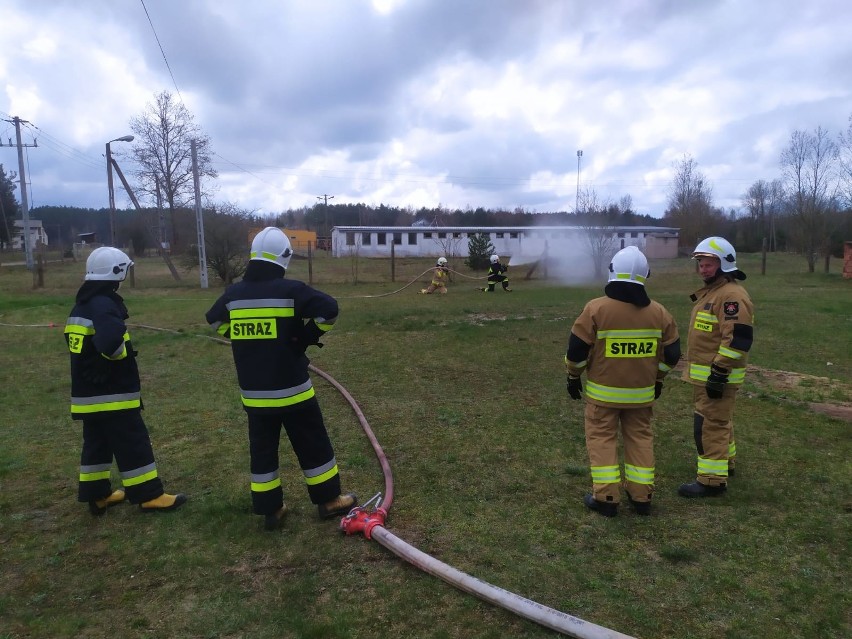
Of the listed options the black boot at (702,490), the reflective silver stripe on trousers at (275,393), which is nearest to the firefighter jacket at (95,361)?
the reflective silver stripe on trousers at (275,393)

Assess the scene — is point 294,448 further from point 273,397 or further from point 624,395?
point 624,395

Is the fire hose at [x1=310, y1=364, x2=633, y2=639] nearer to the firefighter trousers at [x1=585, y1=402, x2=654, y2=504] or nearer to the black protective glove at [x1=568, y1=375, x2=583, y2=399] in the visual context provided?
the firefighter trousers at [x1=585, y1=402, x2=654, y2=504]

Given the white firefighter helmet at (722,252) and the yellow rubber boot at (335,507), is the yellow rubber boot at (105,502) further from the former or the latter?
the white firefighter helmet at (722,252)

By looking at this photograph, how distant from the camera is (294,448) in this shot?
3.74 m

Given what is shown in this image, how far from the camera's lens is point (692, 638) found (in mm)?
2592

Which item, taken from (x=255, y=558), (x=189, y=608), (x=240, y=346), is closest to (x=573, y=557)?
(x=255, y=558)

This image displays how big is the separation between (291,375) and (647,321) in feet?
7.68

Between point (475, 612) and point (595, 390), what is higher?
point (595, 390)

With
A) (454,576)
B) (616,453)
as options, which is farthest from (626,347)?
(454,576)

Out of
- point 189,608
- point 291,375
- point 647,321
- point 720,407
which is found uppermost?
point 647,321

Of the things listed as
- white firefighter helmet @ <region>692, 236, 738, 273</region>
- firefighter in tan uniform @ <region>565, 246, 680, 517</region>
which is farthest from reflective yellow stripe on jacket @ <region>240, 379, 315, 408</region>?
white firefighter helmet @ <region>692, 236, 738, 273</region>

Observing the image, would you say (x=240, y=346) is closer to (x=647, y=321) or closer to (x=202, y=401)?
(x=647, y=321)

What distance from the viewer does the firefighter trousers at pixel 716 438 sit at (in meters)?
4.11

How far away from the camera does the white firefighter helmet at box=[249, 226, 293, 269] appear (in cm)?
366
